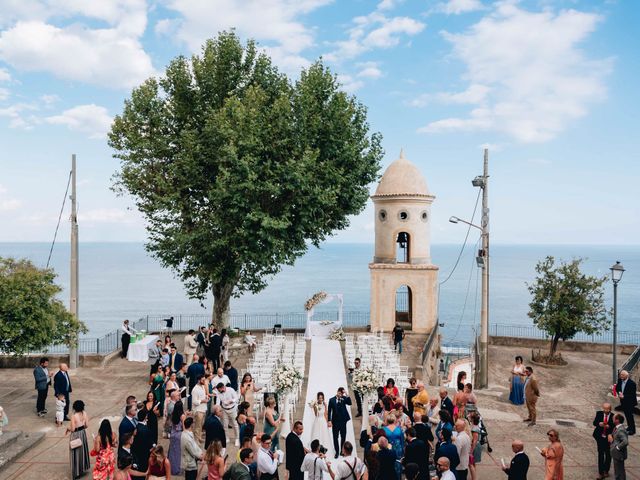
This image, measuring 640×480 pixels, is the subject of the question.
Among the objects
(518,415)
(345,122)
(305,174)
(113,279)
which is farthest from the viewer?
(113,279)

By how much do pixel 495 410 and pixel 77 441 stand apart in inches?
446

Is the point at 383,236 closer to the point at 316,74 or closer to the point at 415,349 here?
the point at 415,349

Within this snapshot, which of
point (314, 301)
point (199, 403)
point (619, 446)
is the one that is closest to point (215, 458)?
point (199, 403)

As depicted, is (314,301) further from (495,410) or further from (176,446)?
(176,446)

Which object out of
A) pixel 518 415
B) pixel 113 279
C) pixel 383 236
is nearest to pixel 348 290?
pixel 113 279

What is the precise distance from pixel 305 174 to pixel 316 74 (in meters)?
5.27

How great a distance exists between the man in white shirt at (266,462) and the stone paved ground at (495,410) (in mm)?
3791

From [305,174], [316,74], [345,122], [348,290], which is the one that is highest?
[316,74]

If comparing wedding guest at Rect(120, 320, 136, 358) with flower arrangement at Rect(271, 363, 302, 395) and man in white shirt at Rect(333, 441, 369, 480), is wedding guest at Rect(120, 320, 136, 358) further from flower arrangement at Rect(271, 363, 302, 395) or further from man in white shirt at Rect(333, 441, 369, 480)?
man in white shirt at Rect(333, 441, 369, 480)

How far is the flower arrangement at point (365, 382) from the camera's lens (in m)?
13.3

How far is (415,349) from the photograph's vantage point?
24.3m

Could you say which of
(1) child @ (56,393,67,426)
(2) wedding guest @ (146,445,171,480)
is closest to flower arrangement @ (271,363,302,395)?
(2) wedding guest @ (146,445,171,480)

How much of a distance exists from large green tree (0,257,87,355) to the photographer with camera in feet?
31.0

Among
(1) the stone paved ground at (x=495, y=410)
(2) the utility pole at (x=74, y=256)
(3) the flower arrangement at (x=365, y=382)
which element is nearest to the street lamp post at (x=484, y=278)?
(1) the stone paved ground at (x=495, y=410)
